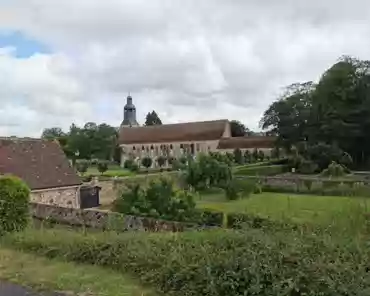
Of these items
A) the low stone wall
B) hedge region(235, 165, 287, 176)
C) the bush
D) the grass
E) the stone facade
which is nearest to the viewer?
the grass

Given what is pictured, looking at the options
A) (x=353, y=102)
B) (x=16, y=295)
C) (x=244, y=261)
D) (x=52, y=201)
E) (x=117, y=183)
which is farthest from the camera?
(x=353, y=102)

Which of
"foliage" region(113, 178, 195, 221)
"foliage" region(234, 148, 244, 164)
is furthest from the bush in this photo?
"foliage" region(234, 148, 244, 164)

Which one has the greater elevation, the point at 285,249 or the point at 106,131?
the point at 106,131

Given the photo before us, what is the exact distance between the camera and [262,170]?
44906mm

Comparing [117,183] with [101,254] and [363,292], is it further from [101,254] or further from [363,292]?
[363,292]

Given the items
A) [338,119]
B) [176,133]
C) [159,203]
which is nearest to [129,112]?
[176,133]

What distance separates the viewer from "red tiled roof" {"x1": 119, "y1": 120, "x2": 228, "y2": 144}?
73.3 m

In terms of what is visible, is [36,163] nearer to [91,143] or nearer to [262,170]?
[262,170]

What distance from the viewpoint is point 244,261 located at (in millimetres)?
5902

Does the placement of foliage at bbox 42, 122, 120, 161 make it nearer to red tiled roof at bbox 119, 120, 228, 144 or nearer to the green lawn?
red tiled roof at bbox 119, 120, 228, 144

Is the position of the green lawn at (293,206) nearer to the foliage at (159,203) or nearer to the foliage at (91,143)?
the foliage at (159,203)

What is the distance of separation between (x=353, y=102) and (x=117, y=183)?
29018mm

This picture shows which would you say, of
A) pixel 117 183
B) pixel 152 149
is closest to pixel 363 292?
pixel 117 183

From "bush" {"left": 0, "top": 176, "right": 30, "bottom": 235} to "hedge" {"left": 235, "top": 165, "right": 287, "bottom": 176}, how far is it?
1241 inches
